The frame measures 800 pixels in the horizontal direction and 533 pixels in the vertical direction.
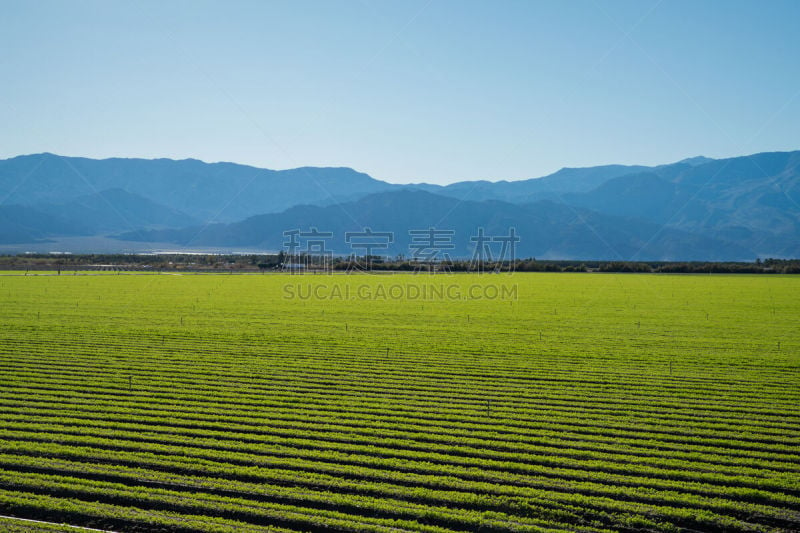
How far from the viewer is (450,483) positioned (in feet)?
29.0

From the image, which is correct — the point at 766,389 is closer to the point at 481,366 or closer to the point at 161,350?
the point at 481,366

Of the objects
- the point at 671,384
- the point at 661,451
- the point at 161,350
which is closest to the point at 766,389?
the point at 671,384

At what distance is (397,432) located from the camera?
36.6ft

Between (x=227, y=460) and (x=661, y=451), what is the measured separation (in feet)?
23.7

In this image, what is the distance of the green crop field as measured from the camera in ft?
26.3

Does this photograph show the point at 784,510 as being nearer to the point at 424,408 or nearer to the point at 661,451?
the point at 661,451

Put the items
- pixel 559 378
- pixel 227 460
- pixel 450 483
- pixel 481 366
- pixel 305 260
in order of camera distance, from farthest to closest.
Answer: pixel 305 260 → pixel 481 366 → pixel 559 378 → pixel 227 460 → pixel 450 483

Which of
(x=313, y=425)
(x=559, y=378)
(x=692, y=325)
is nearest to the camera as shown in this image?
(x=313, y=425)

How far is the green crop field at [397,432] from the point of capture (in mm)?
8023

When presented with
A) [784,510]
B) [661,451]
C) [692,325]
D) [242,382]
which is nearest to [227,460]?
[242,382]

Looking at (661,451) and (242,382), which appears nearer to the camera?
(661,451)

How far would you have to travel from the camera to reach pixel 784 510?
8.15 meters

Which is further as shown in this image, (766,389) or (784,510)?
(766,389)

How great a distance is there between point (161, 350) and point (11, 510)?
12.4m
